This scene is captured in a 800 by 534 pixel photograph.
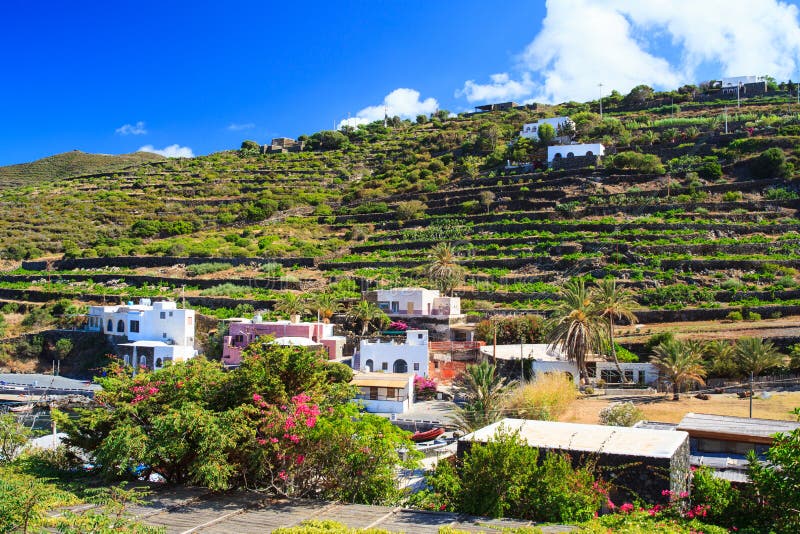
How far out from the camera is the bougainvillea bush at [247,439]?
11586 millimetres

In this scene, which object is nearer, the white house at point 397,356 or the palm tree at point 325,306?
the white house at point 397,356

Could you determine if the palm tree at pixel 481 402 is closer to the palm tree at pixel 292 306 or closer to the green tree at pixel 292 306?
the palm tree at pixel 292 306

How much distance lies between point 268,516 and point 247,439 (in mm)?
1854

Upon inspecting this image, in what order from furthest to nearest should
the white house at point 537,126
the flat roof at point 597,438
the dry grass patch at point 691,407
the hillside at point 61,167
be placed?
1. the hillside at point 61,167
2. the white house at point 537,126
3. the dry grass patch at point 691,407
4. the flat roof at point 597,438

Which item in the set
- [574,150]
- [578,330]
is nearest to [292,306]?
[578,330]

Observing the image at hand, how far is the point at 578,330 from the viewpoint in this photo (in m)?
28.6

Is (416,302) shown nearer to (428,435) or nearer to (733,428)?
(428,435)

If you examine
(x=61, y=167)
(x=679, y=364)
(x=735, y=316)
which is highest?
(x=61, y=167)

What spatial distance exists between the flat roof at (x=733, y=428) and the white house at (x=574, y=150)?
48.1 metres

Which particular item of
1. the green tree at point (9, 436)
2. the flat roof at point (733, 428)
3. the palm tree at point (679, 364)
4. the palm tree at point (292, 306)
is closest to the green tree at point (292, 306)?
the palm tree at point (292, 306)

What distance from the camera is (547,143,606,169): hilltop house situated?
6119 cm

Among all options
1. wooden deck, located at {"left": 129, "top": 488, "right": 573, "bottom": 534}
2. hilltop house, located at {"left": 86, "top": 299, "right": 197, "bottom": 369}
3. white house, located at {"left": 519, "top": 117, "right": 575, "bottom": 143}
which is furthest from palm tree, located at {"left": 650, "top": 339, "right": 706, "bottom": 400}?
white house, located at {"left": 519, "top": 117, "right": 575, "bottom": 143}

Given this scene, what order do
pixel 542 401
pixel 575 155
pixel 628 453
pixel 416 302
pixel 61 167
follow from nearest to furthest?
pixel 628 453 → pixel 542 401 → pixel 416 302 → pixel 575 155 → pixel 61 167

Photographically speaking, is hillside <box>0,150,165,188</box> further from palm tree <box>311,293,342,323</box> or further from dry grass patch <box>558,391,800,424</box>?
dry grass patch <box>558,391,800,424</box>
